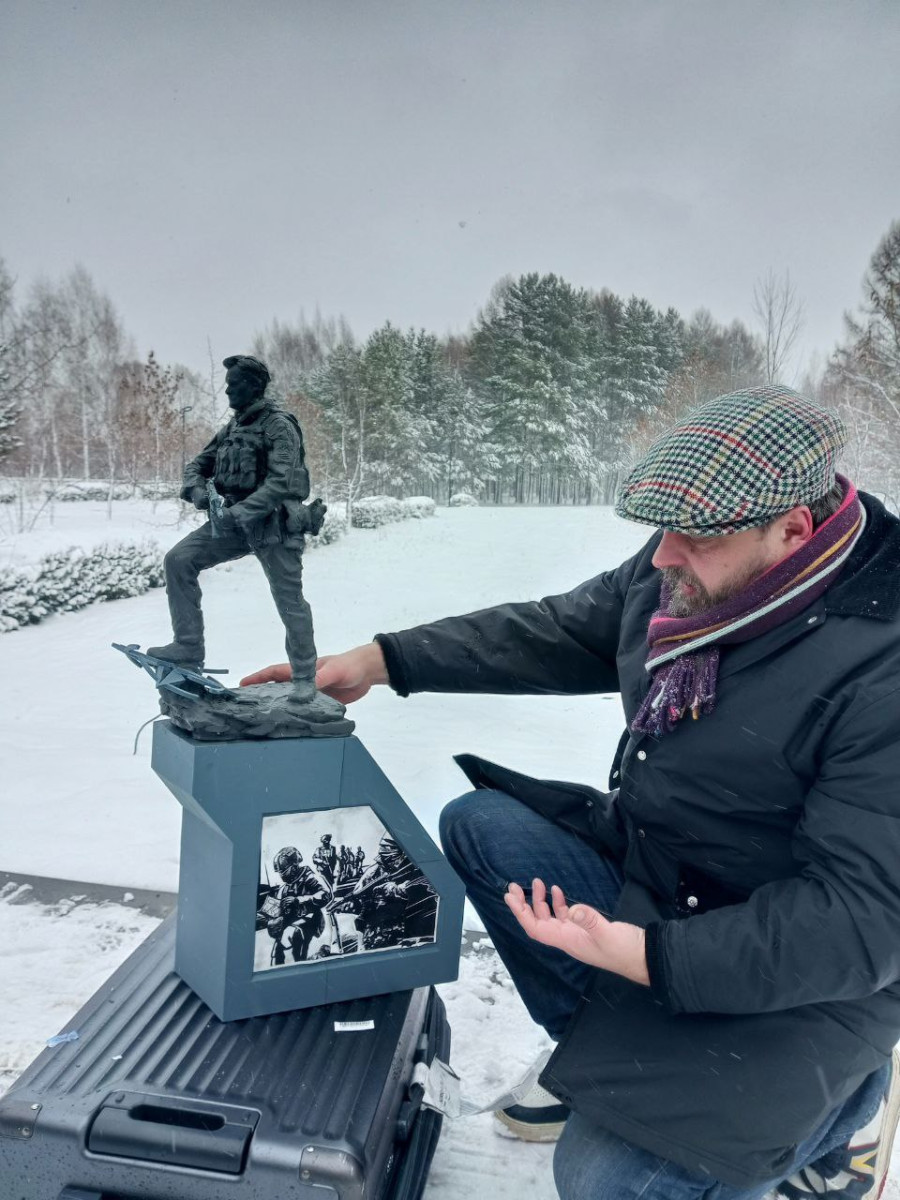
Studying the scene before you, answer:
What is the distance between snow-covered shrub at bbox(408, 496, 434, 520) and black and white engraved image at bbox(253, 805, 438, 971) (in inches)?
432

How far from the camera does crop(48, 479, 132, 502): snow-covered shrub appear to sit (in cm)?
1108

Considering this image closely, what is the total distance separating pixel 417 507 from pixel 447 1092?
1128 centimetres

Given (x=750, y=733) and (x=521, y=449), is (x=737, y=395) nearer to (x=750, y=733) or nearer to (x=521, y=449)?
(x=750, y=733)

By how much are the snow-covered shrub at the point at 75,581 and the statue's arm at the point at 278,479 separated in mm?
6751

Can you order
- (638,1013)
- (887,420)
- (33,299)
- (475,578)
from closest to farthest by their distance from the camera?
1. (638,1013)
2. (887,420)
3. (33,299)
4. (475,578)

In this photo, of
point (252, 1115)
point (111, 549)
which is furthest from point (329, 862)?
point (111, 549)

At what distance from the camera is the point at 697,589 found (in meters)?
1.28

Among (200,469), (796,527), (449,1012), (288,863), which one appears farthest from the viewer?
(449,1012)

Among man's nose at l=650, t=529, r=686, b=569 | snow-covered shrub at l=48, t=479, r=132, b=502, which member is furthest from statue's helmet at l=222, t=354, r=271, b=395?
snow-covered shrub at l=48, t=479, r=132, b=502

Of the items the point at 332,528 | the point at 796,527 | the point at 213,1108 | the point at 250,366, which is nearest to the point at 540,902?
the point at 213,1108

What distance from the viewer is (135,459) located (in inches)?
436

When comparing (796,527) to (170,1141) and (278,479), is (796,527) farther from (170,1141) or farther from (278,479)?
(170,1141)

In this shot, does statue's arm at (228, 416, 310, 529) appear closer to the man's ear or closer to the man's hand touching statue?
the man's hand touching statue

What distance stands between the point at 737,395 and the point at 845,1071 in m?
1.00
